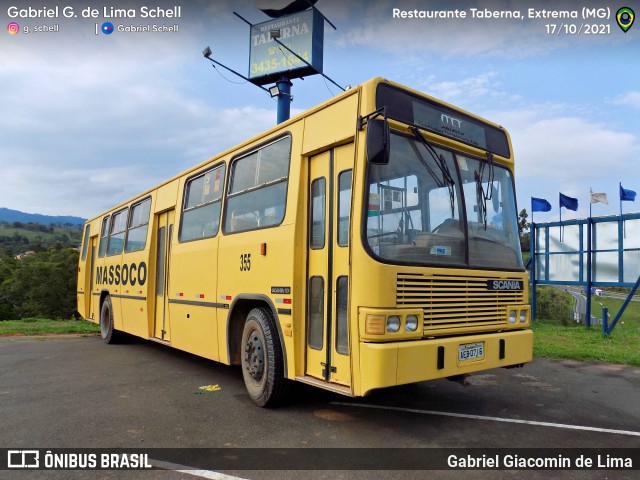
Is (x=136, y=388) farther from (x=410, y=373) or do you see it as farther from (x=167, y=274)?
(x=410, y=373)

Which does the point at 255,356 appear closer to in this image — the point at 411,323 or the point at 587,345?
the point at 411,323

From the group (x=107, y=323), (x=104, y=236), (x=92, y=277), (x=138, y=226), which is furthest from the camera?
(x=92, y=277)

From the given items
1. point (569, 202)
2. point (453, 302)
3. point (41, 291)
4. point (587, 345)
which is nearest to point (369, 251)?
point (453, 302)

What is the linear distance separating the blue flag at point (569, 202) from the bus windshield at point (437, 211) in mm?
9084

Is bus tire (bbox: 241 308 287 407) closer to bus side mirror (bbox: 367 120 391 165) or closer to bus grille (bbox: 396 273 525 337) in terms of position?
bus grille (bbox: 396 273 525 337)

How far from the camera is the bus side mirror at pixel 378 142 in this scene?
407 cm

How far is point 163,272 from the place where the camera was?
27.8ft

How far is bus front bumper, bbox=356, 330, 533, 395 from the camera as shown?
13.0ft

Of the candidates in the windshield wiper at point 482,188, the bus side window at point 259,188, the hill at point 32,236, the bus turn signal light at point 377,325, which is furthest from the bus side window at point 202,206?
the hill at point 32,236

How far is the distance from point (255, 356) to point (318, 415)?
980mm

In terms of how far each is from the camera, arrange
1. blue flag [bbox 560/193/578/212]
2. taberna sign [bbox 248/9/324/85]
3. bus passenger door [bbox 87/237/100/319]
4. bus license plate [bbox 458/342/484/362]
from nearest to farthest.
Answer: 1. bus license plate [bbox 458/342/484/362]
2. bus passenger door [bbox 87/237/100/319]
3. blue flag [bbox 560/193/578/212]
4. taberna sign [bbox 248/9/324/85]

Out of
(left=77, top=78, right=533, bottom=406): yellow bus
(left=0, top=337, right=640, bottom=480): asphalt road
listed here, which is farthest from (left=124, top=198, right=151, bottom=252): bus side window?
(left=77, top=78, right=533, bottom=406): yellow bus

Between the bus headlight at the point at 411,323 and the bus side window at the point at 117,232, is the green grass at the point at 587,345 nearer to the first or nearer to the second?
the bus headlight at the point at 411,323

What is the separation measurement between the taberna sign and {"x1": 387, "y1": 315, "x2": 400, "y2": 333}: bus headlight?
20.7 metres
